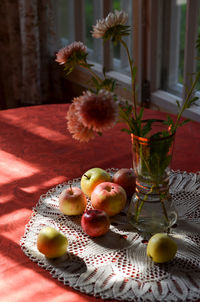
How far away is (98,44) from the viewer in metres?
3.46

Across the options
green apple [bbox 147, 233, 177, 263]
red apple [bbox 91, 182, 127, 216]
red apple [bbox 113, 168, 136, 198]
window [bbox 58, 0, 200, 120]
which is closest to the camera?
green apple [bbox 147, 233, 177, 263]

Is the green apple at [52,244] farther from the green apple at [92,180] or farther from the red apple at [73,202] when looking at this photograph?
the green apple at [92,180]

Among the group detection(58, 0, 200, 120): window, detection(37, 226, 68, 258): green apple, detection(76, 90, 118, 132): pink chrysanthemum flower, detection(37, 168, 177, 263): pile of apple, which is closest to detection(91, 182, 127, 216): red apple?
detection(37, 168, 177, 263): pile of apple

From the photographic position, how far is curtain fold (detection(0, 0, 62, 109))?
3.34m

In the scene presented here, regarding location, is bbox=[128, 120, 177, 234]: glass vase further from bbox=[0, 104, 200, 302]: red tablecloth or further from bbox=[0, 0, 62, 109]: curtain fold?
bbox=[0, 0, 62, 109]: curtain fold

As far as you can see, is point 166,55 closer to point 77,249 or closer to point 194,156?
point 194,156

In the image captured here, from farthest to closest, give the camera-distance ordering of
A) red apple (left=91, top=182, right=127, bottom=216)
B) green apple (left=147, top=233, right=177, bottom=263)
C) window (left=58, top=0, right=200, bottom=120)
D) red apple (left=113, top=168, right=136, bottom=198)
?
window (left=58, top=0, right=200, bottom=120), red apple (left=113, top=168, right=136, bottom=198), red apple (left=91, top=182, right=127, bottom=216), green apple (left=147, top=233, right=177, bottom=263)

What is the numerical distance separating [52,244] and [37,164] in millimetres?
521

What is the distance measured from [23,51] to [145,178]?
8.27 feet

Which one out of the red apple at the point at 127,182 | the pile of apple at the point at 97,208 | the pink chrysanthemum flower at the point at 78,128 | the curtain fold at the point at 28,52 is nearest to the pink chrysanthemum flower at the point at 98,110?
the pink chrysanthemum flower at the point at 78,128

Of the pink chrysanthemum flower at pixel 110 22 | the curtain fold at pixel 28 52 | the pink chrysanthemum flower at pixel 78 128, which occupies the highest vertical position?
the pink chrysanthemum flower at pixel 110 22

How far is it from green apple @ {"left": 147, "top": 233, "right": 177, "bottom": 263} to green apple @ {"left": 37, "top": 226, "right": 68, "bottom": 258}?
203 millimetres

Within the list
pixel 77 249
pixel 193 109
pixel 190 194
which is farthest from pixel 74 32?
pixel 77 249

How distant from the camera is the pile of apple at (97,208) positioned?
1051mm
